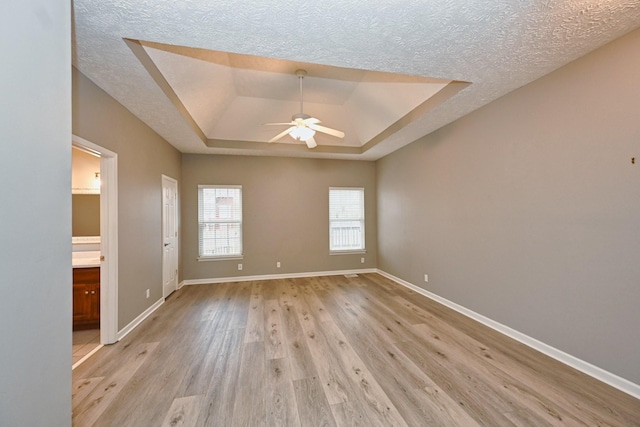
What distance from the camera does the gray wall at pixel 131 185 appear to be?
250 centimetres

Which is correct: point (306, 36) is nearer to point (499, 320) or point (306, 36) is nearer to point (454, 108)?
point (454, 108)

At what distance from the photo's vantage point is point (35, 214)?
4.00 ft

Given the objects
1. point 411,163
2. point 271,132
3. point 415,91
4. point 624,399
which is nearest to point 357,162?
point 411,163

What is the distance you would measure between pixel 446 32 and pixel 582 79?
1.46m

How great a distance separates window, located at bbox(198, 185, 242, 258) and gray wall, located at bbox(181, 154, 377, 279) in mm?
118

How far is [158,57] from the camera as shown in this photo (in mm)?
2496

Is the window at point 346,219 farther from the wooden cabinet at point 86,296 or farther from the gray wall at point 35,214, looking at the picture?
the gray wall at point 35,214

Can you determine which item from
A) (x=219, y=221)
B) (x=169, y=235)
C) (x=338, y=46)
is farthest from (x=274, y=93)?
(x=169, y=235)

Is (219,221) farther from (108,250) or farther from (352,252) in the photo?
(352,252)

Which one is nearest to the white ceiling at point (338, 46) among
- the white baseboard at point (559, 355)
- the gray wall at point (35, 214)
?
the gray wall at point (35, 214)

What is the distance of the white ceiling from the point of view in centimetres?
173

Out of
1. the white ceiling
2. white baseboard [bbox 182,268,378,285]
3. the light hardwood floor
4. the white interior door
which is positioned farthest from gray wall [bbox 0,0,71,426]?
white baseboard [bbox 182,268,378,285]

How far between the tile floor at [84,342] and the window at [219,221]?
7.69 feet

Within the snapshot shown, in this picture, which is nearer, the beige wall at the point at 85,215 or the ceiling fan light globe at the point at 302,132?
the ceiling fan light globe at the point at 302,132
